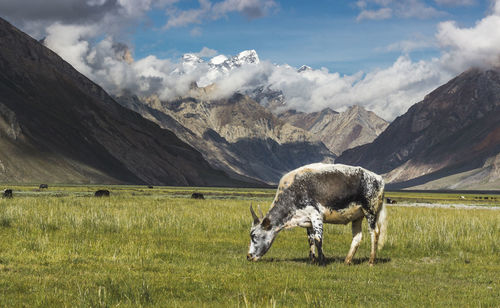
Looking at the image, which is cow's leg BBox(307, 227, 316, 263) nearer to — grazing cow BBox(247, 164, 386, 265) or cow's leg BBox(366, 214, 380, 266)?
grazing cow BBox(247, 164, 386, 265)

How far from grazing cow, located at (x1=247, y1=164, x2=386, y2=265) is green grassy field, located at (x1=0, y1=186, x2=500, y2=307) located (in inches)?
42.5

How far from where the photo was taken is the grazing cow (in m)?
18.8

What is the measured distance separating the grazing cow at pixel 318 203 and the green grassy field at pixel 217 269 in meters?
1.08

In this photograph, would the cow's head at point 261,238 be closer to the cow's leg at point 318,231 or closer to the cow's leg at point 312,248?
the cow's leg at point 312,248

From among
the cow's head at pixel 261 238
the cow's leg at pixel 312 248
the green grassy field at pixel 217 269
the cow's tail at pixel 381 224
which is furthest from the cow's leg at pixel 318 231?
the cow's tail at pixel 381 224

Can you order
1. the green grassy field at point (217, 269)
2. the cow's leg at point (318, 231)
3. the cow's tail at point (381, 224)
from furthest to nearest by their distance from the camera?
the cow's tail at point (381, 224)
the cow's leg at point (318, 231)
the green grassy field at point (217, 269)

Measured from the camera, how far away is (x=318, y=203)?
18.7m

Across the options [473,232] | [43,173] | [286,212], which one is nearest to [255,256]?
[286,212]

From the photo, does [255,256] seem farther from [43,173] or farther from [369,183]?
[43,173]

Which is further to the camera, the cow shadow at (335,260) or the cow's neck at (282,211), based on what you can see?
the cow shadow at (335,260)

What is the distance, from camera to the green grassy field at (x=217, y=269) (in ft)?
40.6

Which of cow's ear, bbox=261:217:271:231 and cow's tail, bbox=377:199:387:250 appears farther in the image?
cow's tail, bbox=377:199:387:250

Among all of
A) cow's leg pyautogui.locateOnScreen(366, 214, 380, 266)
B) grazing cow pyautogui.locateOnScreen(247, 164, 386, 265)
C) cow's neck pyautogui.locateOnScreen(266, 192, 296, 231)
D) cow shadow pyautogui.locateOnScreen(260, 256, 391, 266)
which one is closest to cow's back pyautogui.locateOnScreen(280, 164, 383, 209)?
grazing cow pyautogui.locateOnScreen(247, 164, 386, 265)

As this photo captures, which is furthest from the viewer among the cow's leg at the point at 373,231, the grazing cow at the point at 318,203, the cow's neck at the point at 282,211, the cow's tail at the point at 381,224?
the cow's tail at the point at 381,224
